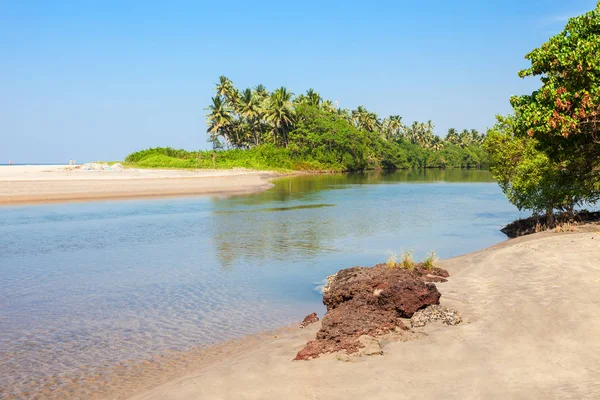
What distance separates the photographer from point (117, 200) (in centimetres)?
4556

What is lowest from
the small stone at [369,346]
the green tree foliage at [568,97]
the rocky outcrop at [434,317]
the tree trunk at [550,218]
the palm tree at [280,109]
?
the small stone at [369,346]

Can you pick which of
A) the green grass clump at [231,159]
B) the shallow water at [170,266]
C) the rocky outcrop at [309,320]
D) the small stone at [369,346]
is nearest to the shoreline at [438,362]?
the small stone at [369,346]

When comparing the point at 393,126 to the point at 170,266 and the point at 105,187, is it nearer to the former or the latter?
the point at 105,187

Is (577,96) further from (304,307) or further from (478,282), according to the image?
(304,307)

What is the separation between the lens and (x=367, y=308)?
9.73 meters

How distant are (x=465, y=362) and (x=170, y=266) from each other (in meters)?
13.6

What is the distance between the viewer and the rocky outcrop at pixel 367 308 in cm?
831

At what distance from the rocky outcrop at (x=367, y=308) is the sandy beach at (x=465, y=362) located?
437 mm

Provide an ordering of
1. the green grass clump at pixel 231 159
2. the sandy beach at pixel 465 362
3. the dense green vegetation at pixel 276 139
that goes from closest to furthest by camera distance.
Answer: the sandy beach at pixel 465 362 < the green grass clump at pixel 231 159 < the dense green vegetation at pixel 276 139

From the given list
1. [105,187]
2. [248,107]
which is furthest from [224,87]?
[105,187]

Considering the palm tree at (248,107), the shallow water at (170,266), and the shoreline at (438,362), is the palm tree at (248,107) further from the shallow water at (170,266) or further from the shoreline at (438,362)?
the shoreline at (438,362)

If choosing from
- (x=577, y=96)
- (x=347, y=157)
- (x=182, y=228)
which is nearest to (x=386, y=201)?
(x=182, y=228)

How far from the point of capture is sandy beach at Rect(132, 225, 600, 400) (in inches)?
257

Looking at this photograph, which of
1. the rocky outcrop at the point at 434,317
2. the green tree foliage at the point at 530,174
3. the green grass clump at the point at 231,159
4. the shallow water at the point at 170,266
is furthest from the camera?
the green grass clump at the point at 231,159
